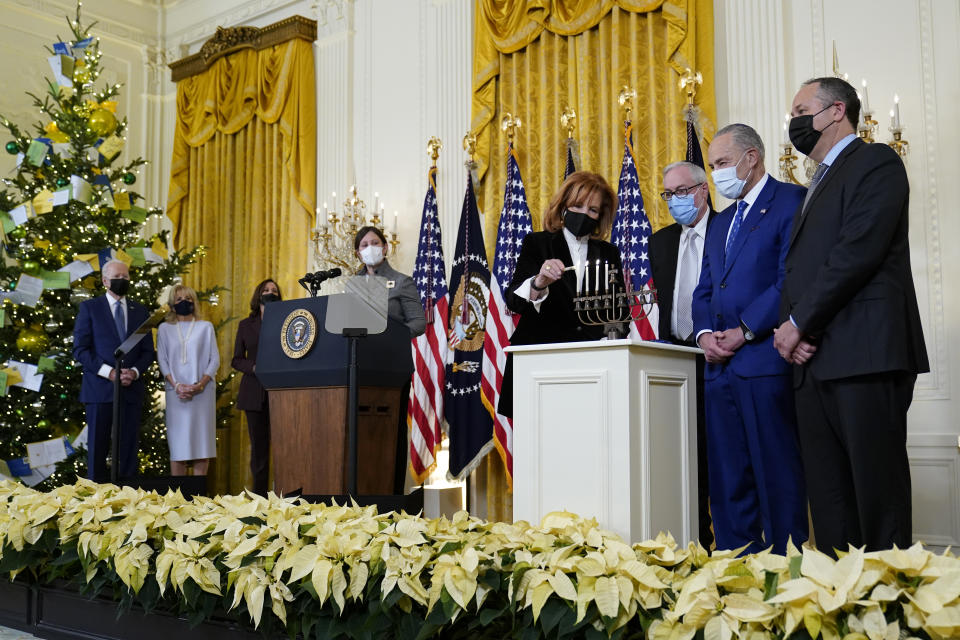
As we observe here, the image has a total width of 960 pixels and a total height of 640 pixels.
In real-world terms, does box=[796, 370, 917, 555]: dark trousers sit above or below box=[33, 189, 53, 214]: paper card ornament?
below

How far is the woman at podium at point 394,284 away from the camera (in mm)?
4680

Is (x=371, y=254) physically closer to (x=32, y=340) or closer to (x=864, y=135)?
(x=864, y=135)

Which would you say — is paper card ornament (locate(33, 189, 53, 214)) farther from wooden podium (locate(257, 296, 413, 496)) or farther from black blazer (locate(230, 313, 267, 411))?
wooden podium (locate(257, 296, 413, 496))

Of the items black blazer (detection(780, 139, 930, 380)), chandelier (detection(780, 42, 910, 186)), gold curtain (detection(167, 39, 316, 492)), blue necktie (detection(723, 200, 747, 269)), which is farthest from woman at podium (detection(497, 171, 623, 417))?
gold curtain (detection(167, 39, 316, 492))

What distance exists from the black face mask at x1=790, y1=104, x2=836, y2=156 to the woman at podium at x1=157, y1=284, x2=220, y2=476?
439 centimetres

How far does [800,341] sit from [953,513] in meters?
2.32

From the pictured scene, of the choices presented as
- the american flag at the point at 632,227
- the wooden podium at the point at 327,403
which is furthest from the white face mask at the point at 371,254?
the american flag at the point at 632,227

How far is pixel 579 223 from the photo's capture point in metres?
3.09

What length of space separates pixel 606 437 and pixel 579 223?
38.5 inches

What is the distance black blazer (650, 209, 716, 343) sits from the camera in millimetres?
3180

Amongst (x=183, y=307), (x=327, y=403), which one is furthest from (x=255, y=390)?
(x=327, y=403)

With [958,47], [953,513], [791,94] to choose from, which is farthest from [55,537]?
[958,47]

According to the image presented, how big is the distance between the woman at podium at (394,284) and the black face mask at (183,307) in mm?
1731

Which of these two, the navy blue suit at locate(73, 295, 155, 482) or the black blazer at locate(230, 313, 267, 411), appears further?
the black blazer at locate(230, 313, 267, 411)
